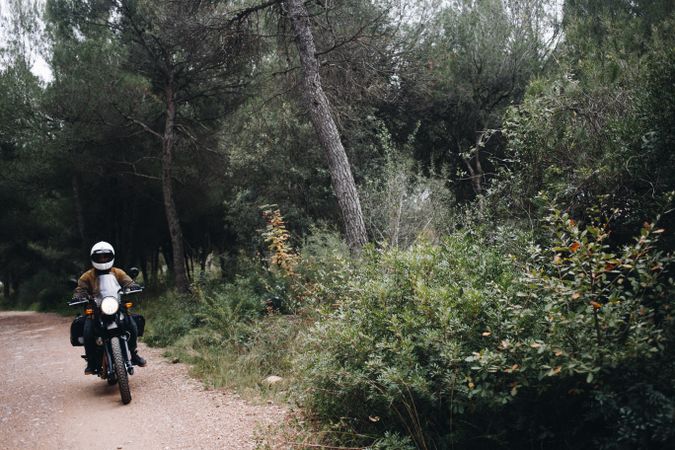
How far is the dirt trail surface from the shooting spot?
16.4 ft

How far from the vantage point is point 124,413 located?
5.78 metres

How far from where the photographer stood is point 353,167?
1496 cm

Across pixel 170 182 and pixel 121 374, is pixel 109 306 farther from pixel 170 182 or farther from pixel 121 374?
pixel 170 182

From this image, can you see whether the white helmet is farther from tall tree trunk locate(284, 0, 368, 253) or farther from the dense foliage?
tall tree trunk locate(284, 0, 368, 253)

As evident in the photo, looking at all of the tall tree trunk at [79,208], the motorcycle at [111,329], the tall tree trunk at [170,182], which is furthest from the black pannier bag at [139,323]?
the tall tree trunk at [79,208]

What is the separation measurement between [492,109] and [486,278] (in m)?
14.6

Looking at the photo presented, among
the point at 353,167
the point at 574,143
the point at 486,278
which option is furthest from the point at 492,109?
the point at 486,278

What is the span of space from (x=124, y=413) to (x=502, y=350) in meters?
→ 4.37

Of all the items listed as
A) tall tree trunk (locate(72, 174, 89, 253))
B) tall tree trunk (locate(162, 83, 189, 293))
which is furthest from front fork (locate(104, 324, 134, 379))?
tall tree trunk (locate(72, 174, 89, 253))

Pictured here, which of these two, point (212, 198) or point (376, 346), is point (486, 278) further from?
point (212, 198)

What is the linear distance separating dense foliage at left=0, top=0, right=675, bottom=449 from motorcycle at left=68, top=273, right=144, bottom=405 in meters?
1.25

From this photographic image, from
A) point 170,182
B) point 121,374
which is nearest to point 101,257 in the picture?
point 121,374

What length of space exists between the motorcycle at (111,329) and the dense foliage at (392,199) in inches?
49.4

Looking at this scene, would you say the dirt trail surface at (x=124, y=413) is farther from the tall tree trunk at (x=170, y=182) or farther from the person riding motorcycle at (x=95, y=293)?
the tall tree trunk at (x=170, y=182)
